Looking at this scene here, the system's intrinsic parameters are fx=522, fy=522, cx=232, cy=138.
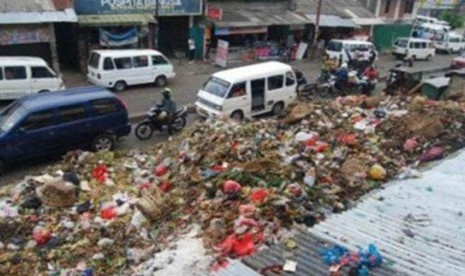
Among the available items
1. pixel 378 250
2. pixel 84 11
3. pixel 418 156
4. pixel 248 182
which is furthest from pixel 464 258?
pixel 84 11

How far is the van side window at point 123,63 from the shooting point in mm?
19297

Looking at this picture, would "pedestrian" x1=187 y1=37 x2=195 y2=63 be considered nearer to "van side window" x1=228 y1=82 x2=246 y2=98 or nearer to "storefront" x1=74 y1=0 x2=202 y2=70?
"storefront" x1=74 y1=0 x2=202 y2=70

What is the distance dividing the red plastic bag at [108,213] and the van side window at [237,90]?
7.14 meters

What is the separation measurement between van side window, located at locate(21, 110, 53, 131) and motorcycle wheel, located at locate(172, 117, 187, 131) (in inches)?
153

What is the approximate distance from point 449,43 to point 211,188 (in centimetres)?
3305

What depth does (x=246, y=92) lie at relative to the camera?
1634cm

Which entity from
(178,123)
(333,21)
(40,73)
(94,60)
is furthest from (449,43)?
(40,73)

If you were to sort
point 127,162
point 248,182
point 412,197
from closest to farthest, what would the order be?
point 412,197
point 248,182
point 127,162

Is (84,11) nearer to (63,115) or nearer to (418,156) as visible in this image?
(63,115)

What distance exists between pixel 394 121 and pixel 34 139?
8.63m

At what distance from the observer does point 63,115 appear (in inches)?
503

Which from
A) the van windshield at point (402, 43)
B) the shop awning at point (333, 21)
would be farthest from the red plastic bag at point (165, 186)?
the van windshield at point (402, 43)

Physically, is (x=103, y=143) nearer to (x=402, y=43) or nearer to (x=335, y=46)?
(x=335, y=46)

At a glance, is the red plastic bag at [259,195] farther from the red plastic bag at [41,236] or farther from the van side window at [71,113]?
the van side window at [71,113]
